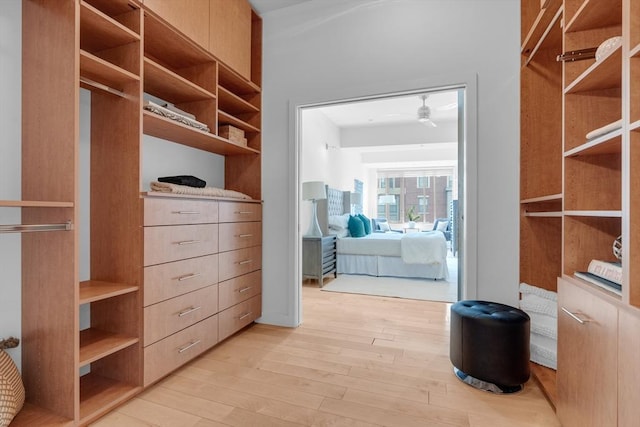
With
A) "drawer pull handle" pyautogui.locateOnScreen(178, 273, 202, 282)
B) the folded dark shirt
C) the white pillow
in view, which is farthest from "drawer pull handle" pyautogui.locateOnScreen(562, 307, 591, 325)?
the white pillow

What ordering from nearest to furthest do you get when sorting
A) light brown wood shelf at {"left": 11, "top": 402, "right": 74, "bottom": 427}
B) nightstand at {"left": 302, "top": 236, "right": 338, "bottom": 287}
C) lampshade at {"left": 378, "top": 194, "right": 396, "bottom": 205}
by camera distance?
1. light brown wood shelf at {"left": 11, "top": 402, "right": 74, "bottom": 427}
2. nightstand at {"left": 302, "top": 236, "right": 338, "bottom": 287}
3. lampshade at {"left": 378, "top": 194, "right": 396, "bottom": 205}

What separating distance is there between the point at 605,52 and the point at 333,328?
2457 millimetres

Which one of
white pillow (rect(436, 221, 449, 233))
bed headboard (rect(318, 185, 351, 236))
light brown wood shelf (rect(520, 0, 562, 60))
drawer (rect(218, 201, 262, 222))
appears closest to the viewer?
light brown wood shelf (rect(520, 0, 562, 60))

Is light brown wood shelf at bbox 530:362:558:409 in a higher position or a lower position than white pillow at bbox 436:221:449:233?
lower

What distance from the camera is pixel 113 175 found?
1.76m

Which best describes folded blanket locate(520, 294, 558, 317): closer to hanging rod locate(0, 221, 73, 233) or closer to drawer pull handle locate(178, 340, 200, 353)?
drawer pull handle locate(178, 340, 200, 353)

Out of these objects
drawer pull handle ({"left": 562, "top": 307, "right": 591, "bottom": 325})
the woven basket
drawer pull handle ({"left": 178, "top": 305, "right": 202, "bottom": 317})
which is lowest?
the woven basket

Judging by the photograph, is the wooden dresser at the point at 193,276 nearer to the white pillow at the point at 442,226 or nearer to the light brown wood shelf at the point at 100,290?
the light brown wood shelf at the point at 100,290

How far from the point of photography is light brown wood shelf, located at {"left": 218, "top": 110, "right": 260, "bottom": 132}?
2.47 m

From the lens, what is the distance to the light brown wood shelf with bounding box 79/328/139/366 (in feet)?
4.88

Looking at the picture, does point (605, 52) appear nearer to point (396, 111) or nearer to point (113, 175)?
point (113, 175)

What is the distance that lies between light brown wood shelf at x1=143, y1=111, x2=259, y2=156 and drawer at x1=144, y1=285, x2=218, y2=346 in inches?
42.2

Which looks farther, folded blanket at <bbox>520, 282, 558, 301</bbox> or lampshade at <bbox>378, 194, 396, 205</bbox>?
lampshade at <bbox>378, 194, 396, 205</bbox>

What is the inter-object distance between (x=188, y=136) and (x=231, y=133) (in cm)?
39
